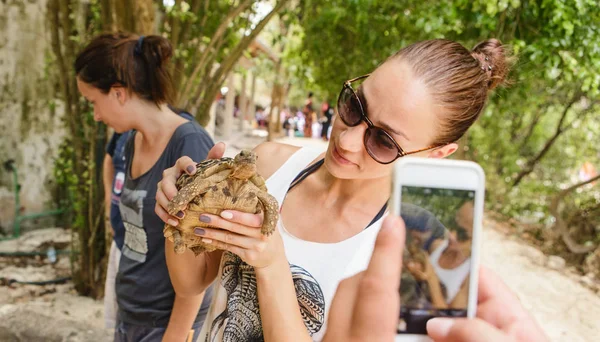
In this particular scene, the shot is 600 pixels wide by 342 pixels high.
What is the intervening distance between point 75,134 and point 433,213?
362 cm

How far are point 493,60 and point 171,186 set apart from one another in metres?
0.85

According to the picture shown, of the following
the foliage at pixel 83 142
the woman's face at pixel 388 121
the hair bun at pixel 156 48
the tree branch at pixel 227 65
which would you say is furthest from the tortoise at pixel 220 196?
the foliage at pixel 83 142

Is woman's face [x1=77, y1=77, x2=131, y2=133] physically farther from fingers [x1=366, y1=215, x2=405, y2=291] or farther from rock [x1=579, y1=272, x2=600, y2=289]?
rock [x1=579, y1=272, x2=600, y2=289]

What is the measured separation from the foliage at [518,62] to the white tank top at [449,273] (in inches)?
36.1

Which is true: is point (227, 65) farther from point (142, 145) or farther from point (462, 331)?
point (462, 331)

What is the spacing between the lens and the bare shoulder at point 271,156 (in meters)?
1.35

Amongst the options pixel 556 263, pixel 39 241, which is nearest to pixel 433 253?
pixel 39 241

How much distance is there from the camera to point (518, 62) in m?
1.55

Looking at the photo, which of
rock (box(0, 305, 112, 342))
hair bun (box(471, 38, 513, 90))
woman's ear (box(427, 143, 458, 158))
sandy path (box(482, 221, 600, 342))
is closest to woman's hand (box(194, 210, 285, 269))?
woman's ear (box(427, 143, 458, 158))

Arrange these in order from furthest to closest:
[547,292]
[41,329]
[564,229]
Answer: [564,229] → [547,292] → [41,329]

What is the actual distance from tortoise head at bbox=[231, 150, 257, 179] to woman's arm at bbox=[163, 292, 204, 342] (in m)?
0.66

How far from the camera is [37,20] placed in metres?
5.11

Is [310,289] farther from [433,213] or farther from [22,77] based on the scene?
[22,77]

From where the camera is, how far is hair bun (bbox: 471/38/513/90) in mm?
1153
